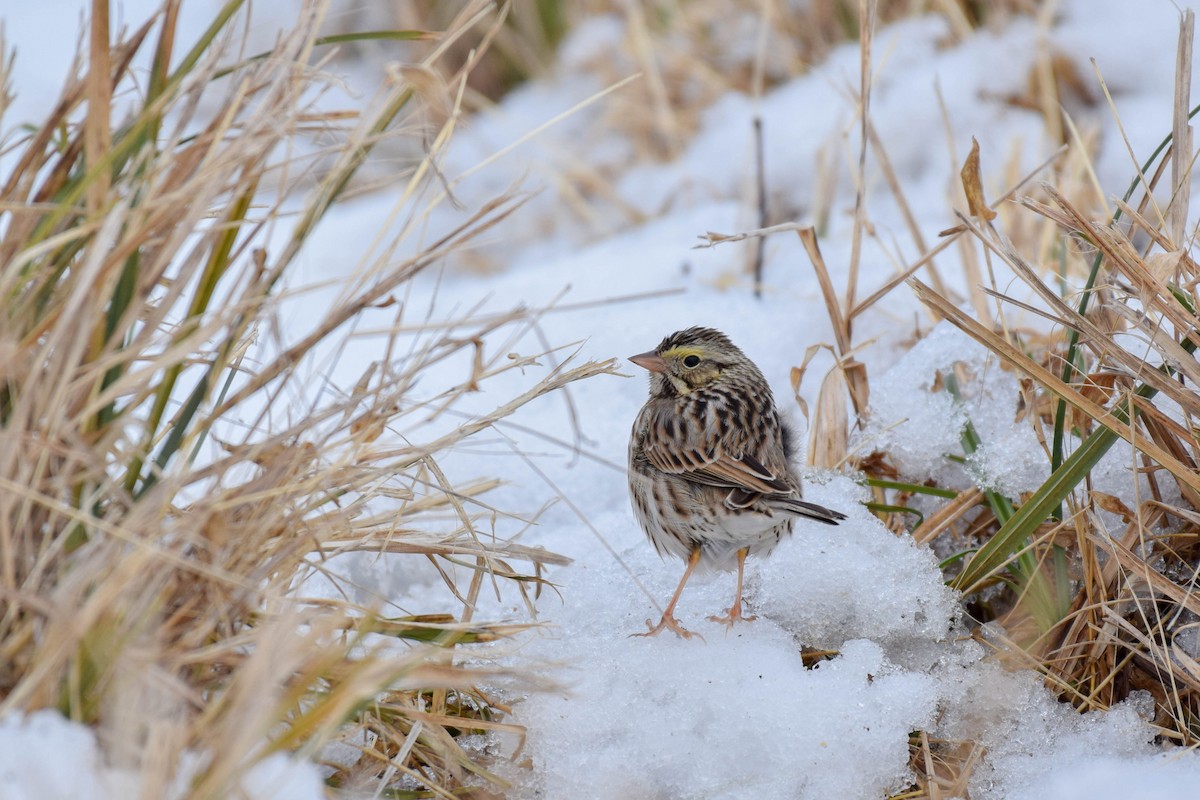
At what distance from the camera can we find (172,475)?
1990 millimetres

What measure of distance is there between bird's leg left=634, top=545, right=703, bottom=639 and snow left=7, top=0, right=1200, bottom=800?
2.5 inches

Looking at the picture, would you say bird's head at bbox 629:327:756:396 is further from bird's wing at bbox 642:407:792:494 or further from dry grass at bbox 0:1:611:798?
dry grass at bbox 0:1:611:798

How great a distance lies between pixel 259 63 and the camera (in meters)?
2.36

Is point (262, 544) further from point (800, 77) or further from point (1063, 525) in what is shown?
point (800, 77)

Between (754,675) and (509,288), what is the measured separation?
2802mm

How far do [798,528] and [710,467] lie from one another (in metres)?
0.36

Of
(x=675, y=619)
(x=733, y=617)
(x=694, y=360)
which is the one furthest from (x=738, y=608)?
(x=694, y=360)

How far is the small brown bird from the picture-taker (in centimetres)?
296

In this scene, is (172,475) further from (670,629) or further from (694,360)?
(694,360)

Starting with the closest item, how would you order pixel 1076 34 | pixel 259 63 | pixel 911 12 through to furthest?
1. pixel 259 63
2. pixel 1076 34
3. pixel 911 12

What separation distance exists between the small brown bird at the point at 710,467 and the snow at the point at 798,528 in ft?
0.43

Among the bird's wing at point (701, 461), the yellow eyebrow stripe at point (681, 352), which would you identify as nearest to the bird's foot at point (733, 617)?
the bird's wing at point (701, 461)

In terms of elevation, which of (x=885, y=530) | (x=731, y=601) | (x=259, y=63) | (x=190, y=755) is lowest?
(x=731, y=601)

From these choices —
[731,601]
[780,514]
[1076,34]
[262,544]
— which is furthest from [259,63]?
[1076,34]
